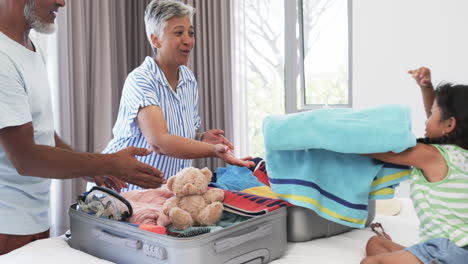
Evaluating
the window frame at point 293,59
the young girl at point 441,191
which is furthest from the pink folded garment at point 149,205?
the window frame at point 293,59

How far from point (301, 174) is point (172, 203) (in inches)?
14.1

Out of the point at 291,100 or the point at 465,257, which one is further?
the point at 291,100

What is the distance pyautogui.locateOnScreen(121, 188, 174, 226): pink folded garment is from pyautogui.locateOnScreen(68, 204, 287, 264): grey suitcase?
9 cm

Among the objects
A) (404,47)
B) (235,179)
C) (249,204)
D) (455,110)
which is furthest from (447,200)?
(404,47)

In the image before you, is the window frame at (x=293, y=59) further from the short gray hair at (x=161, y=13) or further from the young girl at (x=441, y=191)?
the young girl at (x=441, y=191)

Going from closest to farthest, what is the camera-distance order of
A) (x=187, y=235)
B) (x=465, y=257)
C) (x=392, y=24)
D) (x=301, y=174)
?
(x=187, y=235)
(x=465, y=257)
(x=301, y=174)
(x=392, y=24)

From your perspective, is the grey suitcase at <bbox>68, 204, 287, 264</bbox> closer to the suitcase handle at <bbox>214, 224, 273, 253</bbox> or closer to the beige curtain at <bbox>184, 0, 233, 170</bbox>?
the suitcase handle at <bbox>214, 224, 273, 253</bbox>

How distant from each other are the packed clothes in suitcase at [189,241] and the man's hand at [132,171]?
11 cm

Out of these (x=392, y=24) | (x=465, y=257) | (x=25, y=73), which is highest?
(x=392, y=24)

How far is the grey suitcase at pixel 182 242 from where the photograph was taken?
95 centimetres

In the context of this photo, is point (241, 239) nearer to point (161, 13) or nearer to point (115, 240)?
point (115, 240)

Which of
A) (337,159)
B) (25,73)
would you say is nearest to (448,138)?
(337,159)

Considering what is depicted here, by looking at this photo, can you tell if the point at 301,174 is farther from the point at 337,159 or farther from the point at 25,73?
the point at 25,73

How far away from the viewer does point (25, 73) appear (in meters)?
1.29
